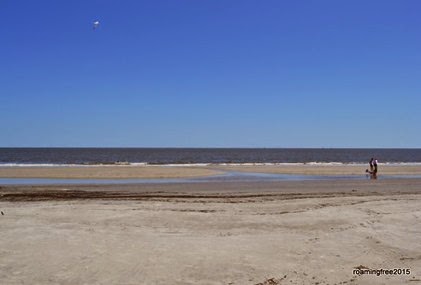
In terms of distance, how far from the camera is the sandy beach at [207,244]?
7926mm

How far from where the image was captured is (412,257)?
30.8 feet

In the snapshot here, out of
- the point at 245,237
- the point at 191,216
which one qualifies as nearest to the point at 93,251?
the point at 245,237

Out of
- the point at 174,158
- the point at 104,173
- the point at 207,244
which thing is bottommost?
the point at 207,244

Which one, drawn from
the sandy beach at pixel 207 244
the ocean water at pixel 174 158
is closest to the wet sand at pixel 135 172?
the ocean water at pixel 174 158

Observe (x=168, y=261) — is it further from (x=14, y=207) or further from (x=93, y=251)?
(x=14, y=207)

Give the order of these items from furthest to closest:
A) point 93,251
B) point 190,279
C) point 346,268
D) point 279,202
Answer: point 279,202
point 93,251
point 346,268
point 190,279

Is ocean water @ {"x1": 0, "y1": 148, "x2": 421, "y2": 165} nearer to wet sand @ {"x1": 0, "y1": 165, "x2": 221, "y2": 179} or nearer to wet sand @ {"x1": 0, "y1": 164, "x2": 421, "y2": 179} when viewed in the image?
wet sand @ {"x1": 0, "y1": 164, "x2": 421, "y2": 179}

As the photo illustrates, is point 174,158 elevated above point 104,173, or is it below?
above

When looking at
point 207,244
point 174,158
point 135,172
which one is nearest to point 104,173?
point 135,172

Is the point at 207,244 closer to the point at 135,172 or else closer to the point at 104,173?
the point at 104,173

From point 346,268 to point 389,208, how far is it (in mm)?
7474

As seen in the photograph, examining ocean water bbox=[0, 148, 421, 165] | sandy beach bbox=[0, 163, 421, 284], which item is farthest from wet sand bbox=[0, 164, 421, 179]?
sandy beach bbox=[0, 163, 421, 284]

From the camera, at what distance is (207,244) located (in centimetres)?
993

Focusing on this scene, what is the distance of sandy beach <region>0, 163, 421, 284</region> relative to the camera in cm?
793
